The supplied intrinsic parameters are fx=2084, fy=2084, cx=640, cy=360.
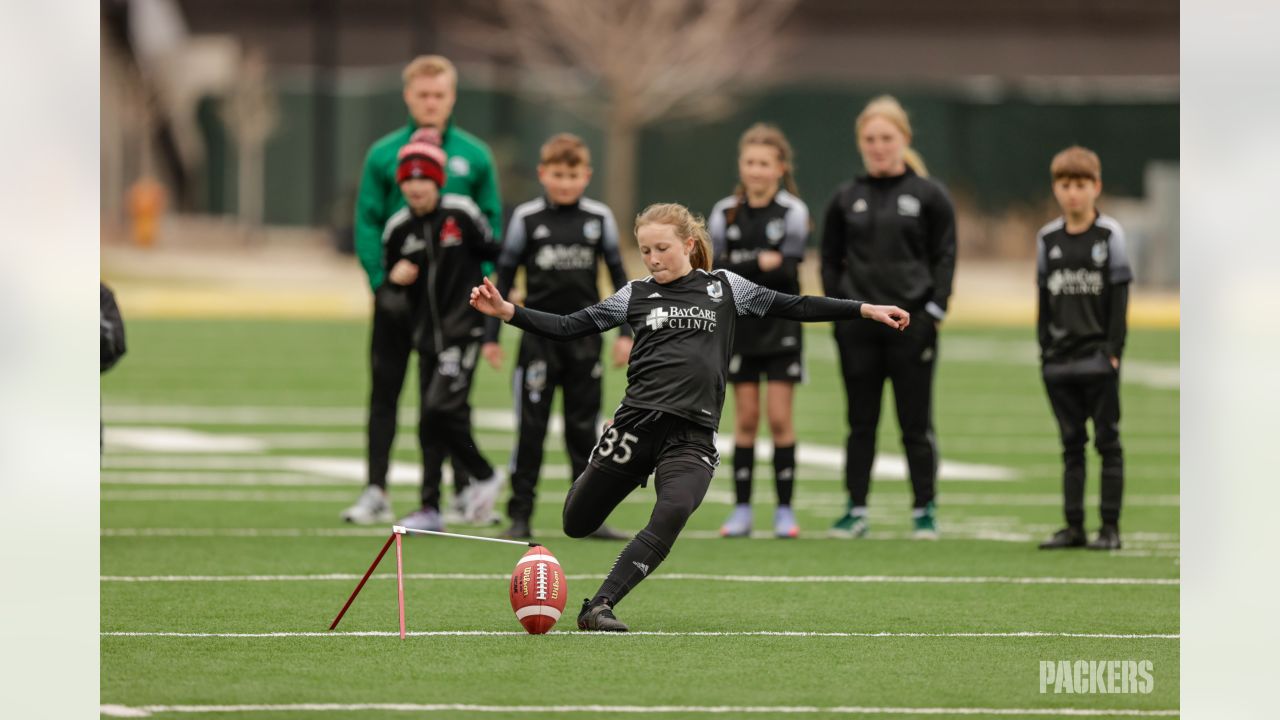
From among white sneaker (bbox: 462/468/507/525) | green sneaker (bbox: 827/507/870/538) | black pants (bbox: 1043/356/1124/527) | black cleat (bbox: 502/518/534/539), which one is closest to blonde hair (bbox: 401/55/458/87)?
white sneaker (bbox: 462/468/507/525)

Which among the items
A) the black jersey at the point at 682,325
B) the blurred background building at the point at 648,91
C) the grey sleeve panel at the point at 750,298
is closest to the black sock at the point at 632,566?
the black jersey at the point at 682,325

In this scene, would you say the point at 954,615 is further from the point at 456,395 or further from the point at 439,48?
the point at 439,48

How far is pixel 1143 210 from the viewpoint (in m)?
39.2

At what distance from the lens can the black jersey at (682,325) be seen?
26.7 feet

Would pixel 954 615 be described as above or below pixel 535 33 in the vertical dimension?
below

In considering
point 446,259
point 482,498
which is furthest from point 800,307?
point 482,498

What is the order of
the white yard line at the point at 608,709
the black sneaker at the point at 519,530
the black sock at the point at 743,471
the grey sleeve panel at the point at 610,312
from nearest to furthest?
1. the white yard line at the point at 608,709
2. the grey sleeve panel at the point at 610,312
3. the black sneaker at the point at 519,530
4. the black sock at the point at 743,471

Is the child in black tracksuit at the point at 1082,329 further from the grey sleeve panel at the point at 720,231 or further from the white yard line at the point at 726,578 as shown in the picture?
the grey sleeve panel at the point at 720,231

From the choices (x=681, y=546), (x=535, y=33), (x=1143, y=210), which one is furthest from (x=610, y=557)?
(x=535, y=33)

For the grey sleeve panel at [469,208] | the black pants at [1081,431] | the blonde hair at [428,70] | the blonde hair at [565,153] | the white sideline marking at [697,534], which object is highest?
the blonde hair at [428,70]

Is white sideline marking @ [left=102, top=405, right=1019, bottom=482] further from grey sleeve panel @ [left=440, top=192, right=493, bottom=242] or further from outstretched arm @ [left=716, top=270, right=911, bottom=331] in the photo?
outstretched arm @ [left=716, top=270, right=911, bottom=331]

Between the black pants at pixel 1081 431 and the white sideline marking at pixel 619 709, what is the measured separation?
4.05 metres

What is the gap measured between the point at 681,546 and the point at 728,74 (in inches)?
1273
